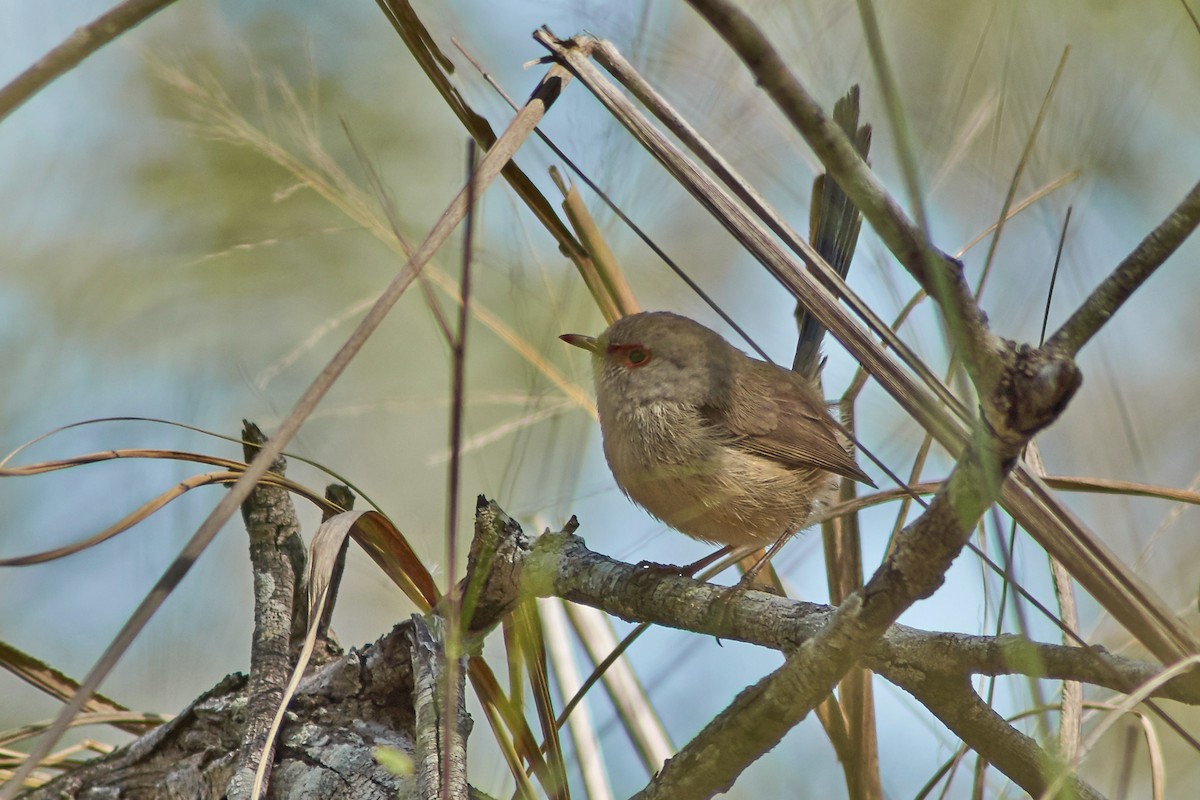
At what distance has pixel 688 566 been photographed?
340cm

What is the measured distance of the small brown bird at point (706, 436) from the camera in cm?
338

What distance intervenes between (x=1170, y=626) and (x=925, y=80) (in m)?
1.51

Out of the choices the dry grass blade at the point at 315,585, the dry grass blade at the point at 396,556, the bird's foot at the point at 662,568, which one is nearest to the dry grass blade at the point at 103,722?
the dry grass blade at the point at 315,585

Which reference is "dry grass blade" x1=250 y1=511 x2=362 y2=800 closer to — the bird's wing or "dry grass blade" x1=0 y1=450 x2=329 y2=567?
"dry grass blade" x1=0 y1=450 x2=329 y2=567

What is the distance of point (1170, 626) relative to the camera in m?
1.50

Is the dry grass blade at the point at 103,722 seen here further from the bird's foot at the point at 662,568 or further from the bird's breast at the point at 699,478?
the bird's breast at the point at 699,478

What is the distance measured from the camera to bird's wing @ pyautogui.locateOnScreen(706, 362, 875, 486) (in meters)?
3.64

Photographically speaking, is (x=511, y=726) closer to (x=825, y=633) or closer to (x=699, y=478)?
(x=825, y=633)

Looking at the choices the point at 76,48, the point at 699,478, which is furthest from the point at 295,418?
the point at 699,478

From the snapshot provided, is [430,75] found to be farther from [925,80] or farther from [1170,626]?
[1170,626]

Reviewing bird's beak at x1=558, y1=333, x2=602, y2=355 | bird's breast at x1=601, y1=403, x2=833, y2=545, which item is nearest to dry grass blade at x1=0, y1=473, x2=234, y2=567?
bird's breast at x1=601, y1=403, x2=833, y2=545

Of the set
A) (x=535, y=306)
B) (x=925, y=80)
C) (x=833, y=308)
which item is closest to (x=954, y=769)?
(x=833, y=308)

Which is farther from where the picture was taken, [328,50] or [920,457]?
[328,50]

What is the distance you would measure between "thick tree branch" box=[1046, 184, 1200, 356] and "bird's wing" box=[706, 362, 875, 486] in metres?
2.36
